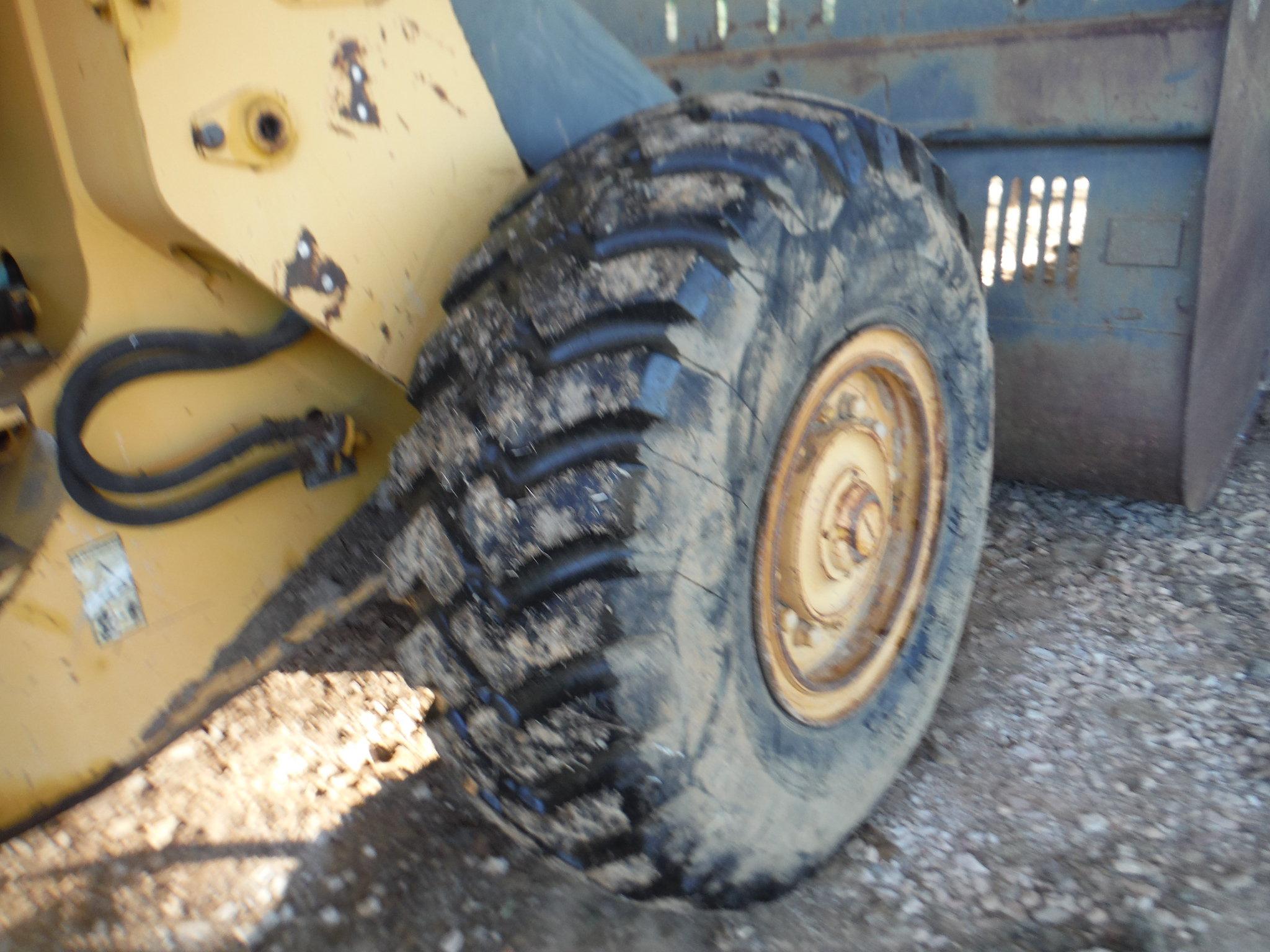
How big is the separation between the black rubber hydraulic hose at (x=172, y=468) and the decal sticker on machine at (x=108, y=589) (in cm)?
5

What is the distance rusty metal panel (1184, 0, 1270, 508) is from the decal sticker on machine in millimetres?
2075

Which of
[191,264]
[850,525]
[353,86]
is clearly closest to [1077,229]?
[850,525]

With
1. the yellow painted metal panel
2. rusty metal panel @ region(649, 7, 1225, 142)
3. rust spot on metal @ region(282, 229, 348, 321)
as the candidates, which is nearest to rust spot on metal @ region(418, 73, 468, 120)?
the yellow painted metal panel

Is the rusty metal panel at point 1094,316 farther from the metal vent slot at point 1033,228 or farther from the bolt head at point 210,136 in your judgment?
the bolt head at point 210,136

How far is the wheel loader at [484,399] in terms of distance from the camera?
1161 mm

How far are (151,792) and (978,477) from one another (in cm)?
165

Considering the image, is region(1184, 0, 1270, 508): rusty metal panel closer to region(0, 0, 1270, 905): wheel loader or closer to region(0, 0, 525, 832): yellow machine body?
region(0, 0, 1270, 905): wheel loader

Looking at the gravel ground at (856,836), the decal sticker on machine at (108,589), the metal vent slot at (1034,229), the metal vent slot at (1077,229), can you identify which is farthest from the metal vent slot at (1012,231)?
the decal sticker on machine at (108,589)

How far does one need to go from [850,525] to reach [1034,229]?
108 centimetres

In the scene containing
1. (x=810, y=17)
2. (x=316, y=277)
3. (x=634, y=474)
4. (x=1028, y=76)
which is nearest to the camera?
(x=634, y=474)

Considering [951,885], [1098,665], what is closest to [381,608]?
[951,885]

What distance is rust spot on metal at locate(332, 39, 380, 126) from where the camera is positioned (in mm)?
1243

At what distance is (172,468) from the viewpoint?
1353 millimetres

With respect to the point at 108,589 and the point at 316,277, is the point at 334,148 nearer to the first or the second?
the point at 316,277
